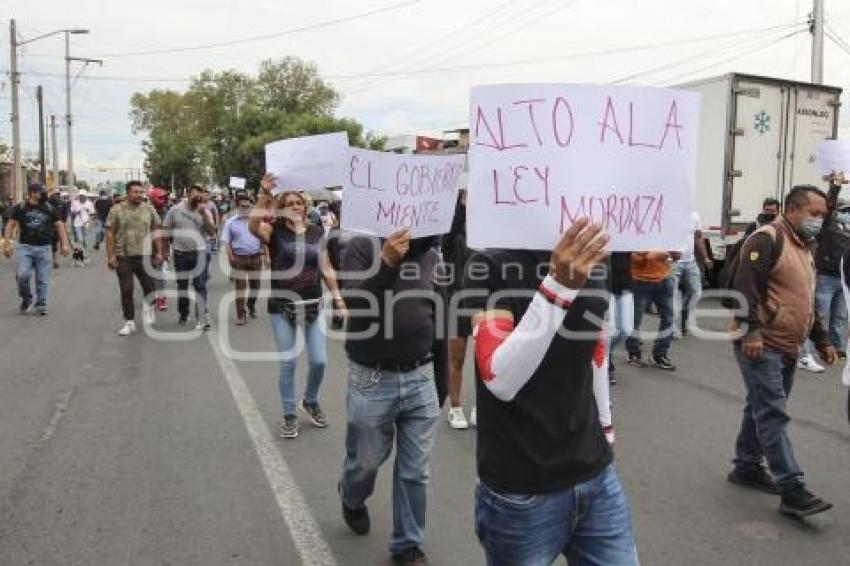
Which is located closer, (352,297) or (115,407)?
(352,297)

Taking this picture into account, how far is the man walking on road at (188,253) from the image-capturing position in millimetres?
10875

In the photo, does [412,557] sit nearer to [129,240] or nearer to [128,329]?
[128,329]

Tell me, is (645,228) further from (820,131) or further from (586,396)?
(820,131)

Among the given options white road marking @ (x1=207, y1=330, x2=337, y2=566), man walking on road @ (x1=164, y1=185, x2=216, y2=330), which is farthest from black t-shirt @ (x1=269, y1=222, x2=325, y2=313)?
man walking on road @ (x1=164, y1=185, x2=216, y2=330)

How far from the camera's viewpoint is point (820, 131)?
1407 centimetres

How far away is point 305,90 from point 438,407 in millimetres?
69713

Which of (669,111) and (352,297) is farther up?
(669,111)

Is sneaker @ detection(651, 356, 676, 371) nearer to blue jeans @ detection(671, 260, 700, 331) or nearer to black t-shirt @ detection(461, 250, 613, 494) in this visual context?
blue jeans @ detection(671, 260, 700, 331)

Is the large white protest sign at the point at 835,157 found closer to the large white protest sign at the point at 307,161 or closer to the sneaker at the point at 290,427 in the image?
the large white protest sign at the point at 307,161

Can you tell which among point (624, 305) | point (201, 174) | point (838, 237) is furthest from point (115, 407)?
point (201, 174)

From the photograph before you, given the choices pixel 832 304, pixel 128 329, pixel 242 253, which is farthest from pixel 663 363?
pixel 128 329

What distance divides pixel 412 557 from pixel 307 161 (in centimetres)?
225

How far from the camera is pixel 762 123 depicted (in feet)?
44.3

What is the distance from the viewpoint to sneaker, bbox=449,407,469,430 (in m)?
5.95
